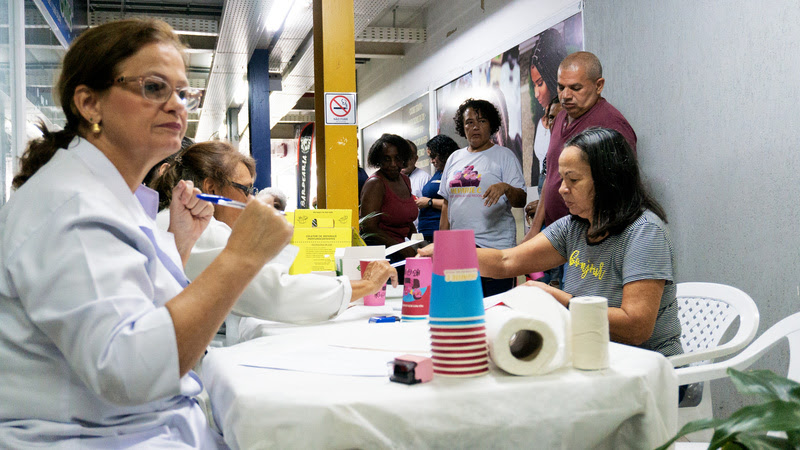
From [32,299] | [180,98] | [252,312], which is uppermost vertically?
[180,98]

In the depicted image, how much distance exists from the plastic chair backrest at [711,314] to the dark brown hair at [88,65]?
185cm

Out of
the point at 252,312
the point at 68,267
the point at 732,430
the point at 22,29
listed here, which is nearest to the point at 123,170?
the point at 68,267

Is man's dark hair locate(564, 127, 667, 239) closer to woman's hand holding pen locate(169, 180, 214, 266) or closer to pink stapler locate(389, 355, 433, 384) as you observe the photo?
pink stapler locate(389, 355, 433, 384)

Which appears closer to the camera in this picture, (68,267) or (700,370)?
(68,267)

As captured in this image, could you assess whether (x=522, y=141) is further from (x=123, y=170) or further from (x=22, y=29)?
(x=123, y=170)

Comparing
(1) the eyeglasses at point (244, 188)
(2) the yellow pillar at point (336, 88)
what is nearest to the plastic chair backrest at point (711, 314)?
(1) the eyeglasses at point (244, 188)

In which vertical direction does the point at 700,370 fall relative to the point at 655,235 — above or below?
below

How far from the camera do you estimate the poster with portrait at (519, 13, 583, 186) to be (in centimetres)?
473

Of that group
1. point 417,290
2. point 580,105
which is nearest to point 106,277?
point 417,290

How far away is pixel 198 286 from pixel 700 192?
308 cm

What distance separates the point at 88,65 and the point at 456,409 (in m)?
0.92

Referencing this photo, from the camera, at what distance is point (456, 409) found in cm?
96

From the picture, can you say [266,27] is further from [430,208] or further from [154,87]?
[154,87]

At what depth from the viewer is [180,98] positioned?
1.27 m
